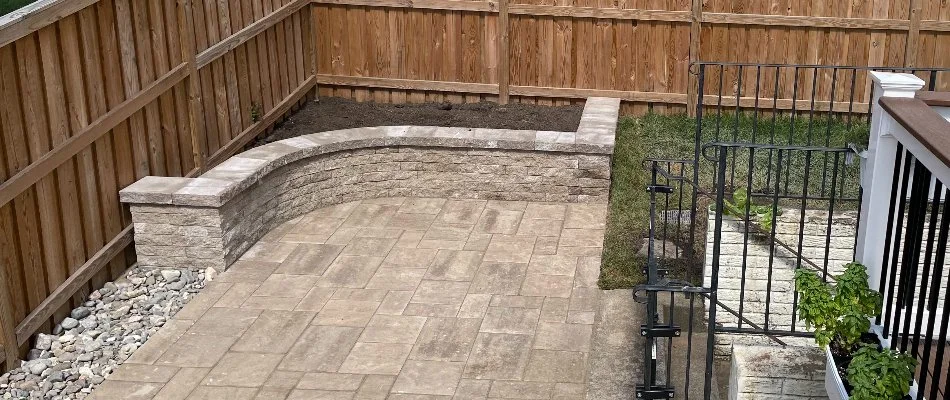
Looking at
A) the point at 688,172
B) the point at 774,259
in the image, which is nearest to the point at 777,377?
the point at 774,259

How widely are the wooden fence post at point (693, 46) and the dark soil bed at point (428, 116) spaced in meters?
1.10

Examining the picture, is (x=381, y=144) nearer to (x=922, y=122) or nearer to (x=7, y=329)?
(x=7, y=329)

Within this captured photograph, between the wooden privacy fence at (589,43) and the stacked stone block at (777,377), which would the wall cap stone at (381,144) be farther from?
the stacked stone block at (777,377)

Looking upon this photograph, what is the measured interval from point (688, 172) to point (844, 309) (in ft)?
16.5

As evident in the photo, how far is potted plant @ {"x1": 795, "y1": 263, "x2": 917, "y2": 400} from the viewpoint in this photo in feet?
13.7

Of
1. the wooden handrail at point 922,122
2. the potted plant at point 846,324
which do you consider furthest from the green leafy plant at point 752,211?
the wooden handrail at point 922,122

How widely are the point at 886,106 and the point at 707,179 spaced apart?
4.89 meters

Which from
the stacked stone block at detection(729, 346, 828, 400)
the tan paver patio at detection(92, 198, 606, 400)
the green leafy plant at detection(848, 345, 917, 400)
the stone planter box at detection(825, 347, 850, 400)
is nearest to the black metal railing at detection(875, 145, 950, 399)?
the green leafy plant at detection(848, 345, 917, 400)

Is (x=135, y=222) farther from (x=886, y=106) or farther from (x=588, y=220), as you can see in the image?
(x=886, y=106)

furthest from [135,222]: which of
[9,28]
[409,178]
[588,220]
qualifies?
[588,220]

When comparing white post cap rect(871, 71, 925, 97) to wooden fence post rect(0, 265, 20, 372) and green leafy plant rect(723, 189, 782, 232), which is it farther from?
wooden fence post rect(0, 265, 20, 372)

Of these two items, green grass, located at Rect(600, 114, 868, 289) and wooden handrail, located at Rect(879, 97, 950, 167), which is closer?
wooden handrail, located at Rect(879, 97, 950, 167)

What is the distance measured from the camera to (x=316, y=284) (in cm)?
750

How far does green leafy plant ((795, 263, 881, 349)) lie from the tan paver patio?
5.79 ft
